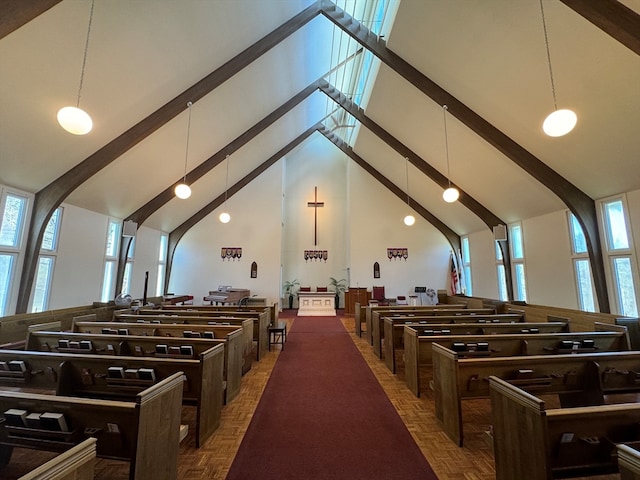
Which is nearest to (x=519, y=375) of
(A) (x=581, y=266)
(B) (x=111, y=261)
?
(A) (x=581, y=266)

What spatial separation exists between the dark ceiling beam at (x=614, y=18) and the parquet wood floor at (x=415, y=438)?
3.62 m

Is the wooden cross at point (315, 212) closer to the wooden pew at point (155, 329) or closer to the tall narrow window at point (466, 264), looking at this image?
the tall narrow window at point (466, 264)

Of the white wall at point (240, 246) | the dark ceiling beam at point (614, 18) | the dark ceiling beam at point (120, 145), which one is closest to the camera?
the dark ceiling beam at point (614, 18)

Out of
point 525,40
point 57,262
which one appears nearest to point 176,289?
point 57,262

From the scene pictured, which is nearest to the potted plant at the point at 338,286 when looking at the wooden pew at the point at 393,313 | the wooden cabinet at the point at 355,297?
the wooden cabinet at the point at 355,297

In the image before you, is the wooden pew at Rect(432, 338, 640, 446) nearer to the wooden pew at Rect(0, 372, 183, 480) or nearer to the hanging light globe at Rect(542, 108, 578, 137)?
the hanging light globe at Rect(542, 108, 578, 137)

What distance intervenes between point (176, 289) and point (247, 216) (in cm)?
338

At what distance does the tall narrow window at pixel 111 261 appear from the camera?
6.63m

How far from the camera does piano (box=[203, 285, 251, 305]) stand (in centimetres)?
847

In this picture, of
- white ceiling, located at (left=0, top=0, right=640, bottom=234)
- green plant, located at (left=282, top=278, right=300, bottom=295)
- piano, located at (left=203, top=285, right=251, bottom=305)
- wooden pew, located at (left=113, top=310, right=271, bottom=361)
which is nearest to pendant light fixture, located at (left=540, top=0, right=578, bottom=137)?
white ceiling, located at (left=0, top=0, right=640, bottom=234)

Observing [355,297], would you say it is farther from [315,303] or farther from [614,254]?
[614,254]

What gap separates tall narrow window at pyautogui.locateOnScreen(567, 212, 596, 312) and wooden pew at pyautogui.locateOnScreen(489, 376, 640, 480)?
187 inches

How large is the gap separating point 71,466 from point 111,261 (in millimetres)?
7113

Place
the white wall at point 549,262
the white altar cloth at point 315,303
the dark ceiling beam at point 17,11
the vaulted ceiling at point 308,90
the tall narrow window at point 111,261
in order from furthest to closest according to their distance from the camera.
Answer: the white altar cloth at point 315,303 < the tall narrow window at point 111,261 < the white wall at point 549,262 < the vaulted ceiling at point 308,90 < the dark ceiling beam at point 17,11
